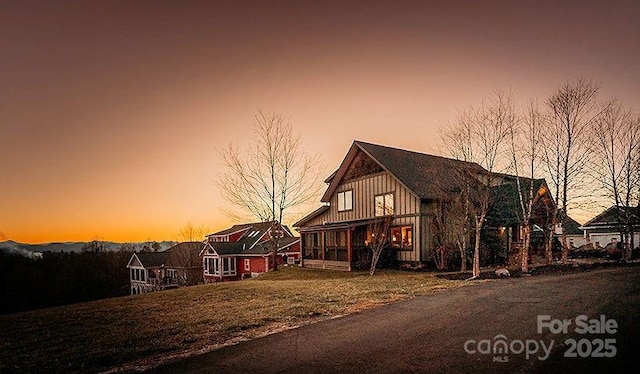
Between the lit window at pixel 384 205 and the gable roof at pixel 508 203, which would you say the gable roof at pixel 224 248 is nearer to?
the lit window at pixel 384 205

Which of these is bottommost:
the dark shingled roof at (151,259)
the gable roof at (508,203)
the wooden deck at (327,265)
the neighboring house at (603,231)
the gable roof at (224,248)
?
the dark shingled roof at (151,259)

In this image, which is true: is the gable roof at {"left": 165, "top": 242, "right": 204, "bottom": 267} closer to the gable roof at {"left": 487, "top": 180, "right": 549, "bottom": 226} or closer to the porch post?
the porch post

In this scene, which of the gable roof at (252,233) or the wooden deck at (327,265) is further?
the gable roof at (252,233)

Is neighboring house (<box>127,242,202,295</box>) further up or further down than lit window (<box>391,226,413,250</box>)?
further down

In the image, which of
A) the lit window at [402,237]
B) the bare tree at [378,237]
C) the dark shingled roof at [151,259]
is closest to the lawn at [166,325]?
the bare tree at [378,237]

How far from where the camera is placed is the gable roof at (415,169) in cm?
2085

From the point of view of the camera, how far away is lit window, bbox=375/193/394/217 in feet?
79.5

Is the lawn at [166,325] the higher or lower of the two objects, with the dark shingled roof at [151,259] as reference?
higher

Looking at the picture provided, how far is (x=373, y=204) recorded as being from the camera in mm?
25594

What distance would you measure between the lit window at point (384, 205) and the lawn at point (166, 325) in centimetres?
891

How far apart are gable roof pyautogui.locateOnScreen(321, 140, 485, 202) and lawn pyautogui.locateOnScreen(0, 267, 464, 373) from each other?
7.19m

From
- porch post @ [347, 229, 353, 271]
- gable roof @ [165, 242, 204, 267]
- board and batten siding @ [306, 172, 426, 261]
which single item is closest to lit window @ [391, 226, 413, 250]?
board and batten siding @ [306, 172, 426, 261]

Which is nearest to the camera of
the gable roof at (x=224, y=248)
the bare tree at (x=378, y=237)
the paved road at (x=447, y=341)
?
the paved road at (x=447, y=341)

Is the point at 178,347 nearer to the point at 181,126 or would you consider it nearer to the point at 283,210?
the point at 181,126
